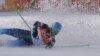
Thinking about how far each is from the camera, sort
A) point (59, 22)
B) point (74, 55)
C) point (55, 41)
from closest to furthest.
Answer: point (74, 55), point (55, 41), point (59, 22)

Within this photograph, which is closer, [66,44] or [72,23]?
[66,44]

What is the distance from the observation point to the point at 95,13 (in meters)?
1.42

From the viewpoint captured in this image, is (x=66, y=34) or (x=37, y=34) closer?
(x=37, y=34)

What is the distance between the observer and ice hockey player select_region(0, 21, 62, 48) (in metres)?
1.25

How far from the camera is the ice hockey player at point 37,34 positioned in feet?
4.09

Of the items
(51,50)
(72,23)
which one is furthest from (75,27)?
(51,50)

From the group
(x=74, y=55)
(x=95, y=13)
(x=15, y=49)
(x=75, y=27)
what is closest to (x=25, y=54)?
(x=15, y=49)

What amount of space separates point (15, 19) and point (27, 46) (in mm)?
190

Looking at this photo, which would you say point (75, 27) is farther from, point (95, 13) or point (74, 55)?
point (74, 55)

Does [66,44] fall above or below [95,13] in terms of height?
below

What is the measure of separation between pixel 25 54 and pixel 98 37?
396 mm

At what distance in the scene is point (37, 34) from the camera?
1.26m

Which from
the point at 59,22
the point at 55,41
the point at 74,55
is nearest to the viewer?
the point at 74,55

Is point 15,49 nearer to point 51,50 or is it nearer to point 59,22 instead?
point 51,50
